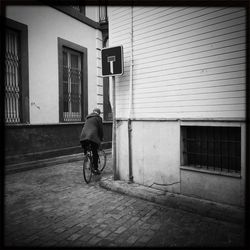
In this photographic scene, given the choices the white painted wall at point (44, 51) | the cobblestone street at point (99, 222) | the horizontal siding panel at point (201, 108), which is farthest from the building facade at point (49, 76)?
the horizontal siding panel at point (201, 108)

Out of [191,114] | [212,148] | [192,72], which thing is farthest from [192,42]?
[212,148]

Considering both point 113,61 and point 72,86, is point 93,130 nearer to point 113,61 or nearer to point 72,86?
point 113,61

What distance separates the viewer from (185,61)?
15.7 ft

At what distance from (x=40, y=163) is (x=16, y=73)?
321cm

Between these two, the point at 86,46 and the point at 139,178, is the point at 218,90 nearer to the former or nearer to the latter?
the point at 139,178

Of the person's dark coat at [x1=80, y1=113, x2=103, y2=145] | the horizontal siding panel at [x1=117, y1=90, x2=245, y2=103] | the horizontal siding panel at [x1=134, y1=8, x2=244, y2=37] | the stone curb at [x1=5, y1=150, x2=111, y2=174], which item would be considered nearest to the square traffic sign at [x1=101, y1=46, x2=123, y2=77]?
the horizontal siding panel at [x1=134, y1=8, x2=244, y2=37]

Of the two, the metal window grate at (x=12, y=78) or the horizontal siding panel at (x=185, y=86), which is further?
the metal window grate at (x=12, y=78)

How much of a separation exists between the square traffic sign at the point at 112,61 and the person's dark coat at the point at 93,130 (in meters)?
1.39

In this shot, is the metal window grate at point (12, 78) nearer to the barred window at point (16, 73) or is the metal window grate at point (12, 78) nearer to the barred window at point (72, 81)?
the barred window at point (16, 73)

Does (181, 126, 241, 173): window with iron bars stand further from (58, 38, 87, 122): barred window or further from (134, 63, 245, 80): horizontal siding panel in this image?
(58, 38, 87, 122): barred window

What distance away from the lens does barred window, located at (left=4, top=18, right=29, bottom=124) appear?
25.2ft

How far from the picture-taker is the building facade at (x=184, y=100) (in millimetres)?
4188

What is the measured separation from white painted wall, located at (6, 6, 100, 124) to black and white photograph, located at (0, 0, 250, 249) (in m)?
0.28

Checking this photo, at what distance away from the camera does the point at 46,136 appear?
8.76 m
